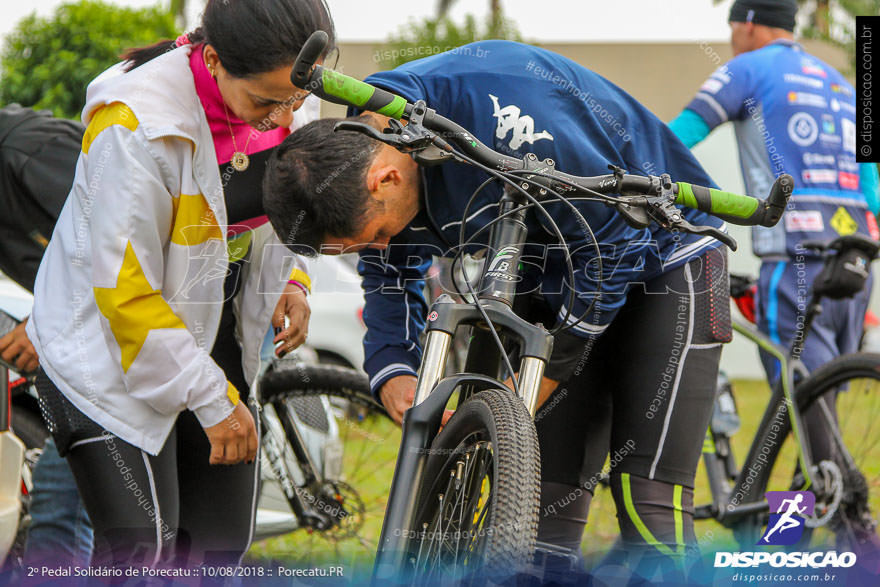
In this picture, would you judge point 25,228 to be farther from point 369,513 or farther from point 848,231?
point 848,231

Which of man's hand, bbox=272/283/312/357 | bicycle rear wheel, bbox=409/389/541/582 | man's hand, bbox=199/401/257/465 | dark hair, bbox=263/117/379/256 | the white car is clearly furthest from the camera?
the white car

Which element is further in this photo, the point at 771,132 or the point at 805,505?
the point at 771,132

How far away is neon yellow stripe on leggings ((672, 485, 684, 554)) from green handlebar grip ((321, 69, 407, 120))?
3.81 ft

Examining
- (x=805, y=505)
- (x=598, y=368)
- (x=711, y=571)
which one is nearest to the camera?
(x=711, y=571)

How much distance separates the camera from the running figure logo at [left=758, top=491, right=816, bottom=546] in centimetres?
298

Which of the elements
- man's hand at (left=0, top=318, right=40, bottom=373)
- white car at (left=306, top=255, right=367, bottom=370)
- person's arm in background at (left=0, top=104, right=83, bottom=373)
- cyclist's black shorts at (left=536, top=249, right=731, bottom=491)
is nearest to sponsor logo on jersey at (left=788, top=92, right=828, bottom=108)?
cyclist's black shorts at (left=536, top=249, right=731, bottom=491)

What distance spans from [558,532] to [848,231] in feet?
6.24

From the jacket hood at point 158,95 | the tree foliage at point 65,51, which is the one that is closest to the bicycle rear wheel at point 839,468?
the jacket hood at point 158,95

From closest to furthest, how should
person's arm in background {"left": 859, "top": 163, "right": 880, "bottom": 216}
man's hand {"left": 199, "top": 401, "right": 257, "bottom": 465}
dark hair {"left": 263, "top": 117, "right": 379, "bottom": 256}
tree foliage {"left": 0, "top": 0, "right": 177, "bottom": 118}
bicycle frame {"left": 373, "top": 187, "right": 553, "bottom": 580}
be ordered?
1. bicycle frame {"left": 373, "top": 187, "right": 553, "bottom": 580}
2. dark hair {"left": 263, "top": 117, "right": 379, "bottom": 256}
3. man's hand {"left": 199, "top": 401, "right": 257, "bottom": 465}
4. person's arm in background {"left": 859, "top": 163, "right": 880, "bottom": 216}
5. tree foliage {"left": 0, "top": 0, "right": 177, "bottom": 118}

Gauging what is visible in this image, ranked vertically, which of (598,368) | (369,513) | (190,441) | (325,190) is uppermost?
(325,190)

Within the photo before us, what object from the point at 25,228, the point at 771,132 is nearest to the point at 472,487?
the point at 25,228

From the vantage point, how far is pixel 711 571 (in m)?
2.23

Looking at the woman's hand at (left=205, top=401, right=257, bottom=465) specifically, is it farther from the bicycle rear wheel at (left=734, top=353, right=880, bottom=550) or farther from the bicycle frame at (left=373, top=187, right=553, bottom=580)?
the bicycle rear wheel at (left=734, top=353, right=880, bottom=550)

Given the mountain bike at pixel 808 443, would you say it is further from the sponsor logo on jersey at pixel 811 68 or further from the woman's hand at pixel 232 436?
the woman's hand at pixel 232 436
